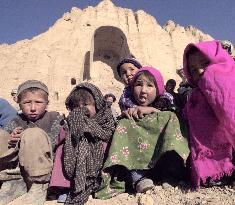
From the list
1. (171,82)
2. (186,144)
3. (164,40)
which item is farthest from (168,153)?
(164,40)

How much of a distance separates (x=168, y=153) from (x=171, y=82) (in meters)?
3.98

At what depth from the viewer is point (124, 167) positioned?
2.78m

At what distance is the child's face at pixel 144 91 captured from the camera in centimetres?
301

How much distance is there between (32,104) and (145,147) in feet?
3.58

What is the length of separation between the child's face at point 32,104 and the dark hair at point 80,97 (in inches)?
11.1

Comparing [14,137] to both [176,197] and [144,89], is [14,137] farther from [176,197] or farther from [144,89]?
[176,197]

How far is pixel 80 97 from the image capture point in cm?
308

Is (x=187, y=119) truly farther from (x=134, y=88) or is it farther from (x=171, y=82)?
(x=171, y=82)

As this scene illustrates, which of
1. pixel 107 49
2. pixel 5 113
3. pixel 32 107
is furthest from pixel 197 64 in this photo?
pixel 107 49

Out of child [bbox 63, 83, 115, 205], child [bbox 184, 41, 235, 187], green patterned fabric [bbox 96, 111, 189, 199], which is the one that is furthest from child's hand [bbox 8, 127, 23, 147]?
child [bbox 184, 41, 235, 187]

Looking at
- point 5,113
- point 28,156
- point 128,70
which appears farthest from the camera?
point 128,70

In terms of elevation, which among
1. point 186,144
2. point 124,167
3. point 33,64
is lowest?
point 124,167

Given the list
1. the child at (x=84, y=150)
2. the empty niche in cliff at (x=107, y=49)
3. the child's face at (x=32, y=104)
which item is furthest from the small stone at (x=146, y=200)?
the empty niche in cliff at (x=107, y=49)

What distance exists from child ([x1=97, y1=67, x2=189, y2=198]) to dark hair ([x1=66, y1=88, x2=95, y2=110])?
1.33 ft
